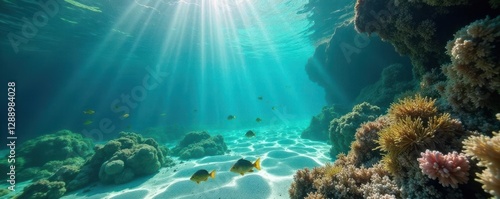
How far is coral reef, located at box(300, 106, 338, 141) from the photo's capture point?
55.1ft

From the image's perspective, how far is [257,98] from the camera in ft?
58.9

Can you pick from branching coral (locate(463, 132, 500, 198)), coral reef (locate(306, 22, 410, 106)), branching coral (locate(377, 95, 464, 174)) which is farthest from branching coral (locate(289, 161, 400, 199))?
coral reef (locate(306, 22, 410, 106))

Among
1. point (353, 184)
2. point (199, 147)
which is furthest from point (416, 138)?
point (199, 147)

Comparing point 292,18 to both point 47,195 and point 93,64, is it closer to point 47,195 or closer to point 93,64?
point 47,195

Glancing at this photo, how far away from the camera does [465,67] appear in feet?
9.14

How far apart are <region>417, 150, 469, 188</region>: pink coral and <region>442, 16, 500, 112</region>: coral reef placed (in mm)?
1227

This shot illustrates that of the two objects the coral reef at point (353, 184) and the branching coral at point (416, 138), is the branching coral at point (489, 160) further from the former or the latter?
the coral reef at point (353, 184)

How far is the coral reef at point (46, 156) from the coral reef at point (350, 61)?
19.9 metres

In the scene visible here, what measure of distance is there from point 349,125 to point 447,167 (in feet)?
23.9

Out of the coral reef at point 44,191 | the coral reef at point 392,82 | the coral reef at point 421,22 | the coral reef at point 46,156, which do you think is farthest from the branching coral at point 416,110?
Answer: the coral reef at point 46,156

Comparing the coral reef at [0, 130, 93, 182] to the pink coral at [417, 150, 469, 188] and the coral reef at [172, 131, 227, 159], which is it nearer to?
the coral reef at [172, 131, 227, 159]

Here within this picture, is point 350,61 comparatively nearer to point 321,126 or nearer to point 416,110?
point 321,126

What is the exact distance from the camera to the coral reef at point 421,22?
4551mm

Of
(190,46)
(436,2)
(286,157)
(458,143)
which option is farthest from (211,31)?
(458,143)
